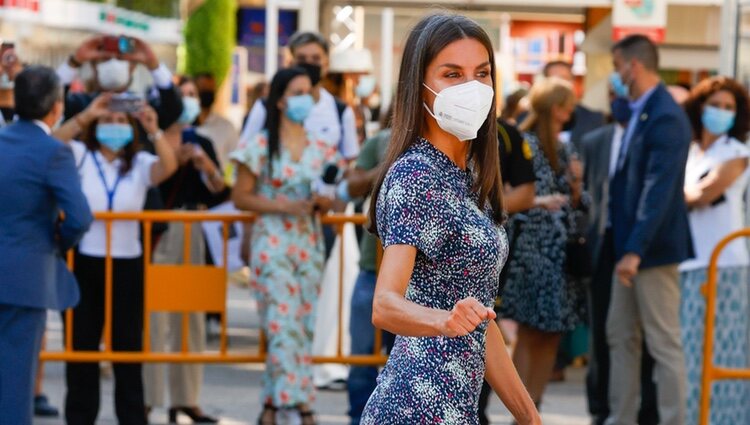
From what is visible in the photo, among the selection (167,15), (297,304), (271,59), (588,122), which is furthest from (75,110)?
(167,15)

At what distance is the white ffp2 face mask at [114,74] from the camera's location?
8305mm

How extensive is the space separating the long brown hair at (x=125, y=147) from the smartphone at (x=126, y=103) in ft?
0.15

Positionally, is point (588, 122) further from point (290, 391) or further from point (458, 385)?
point (458, 385)

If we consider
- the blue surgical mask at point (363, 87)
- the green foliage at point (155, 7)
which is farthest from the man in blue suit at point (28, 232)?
the green foliage at point (155, 7)

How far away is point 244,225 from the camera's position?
835cm

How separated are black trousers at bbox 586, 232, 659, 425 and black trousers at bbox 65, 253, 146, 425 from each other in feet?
8.69

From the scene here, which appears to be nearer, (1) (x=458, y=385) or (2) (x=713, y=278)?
(1) (x=458, y=385)

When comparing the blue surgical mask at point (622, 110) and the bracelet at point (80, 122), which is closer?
the bracelet at point (80, 122)

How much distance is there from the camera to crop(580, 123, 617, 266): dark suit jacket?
344 inches

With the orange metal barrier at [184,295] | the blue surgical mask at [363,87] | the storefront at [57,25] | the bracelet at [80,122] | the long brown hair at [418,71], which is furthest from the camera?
the storefront at [57,25]

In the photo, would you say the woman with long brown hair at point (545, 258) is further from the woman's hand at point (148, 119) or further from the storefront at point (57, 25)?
the storefront at point (57, 25)

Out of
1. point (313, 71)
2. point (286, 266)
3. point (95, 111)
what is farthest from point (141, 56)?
point (286, 266)

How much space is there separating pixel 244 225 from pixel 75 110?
116 centimetres

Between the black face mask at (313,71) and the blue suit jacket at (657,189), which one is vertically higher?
the black face mask at (313,71)
